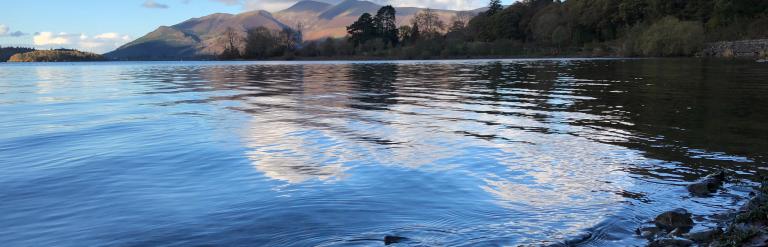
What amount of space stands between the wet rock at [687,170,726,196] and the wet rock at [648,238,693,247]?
3098 mm

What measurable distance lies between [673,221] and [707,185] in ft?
8.69

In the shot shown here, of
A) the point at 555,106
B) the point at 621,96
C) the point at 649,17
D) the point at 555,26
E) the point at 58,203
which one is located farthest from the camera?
the point at 555,26

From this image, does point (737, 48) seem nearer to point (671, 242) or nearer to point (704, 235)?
point (704, 235)

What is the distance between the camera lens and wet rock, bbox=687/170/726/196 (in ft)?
33.6

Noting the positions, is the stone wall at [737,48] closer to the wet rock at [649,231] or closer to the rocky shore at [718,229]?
the rocky shore at [718,229]

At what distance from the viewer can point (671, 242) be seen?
24.4 ft

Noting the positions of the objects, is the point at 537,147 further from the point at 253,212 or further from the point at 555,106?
the point at 555,106

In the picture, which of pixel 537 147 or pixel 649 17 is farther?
pixel 649 17

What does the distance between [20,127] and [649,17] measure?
501ft

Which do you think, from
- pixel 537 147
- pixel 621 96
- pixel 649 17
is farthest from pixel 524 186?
pixel 649 17

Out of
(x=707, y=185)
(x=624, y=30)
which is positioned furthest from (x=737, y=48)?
(x=707, y=185)

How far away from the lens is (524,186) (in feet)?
36.5

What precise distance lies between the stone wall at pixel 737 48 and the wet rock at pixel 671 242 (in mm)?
99471

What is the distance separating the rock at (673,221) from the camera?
8195 millimetres
